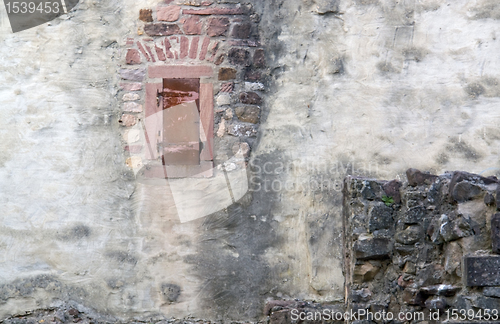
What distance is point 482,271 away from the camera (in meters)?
2.18

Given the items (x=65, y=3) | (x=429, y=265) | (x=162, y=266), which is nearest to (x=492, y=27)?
(x=429, y=265)

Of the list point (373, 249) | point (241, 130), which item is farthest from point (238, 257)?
point (373, 249)

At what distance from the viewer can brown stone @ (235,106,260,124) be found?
384 centimetres

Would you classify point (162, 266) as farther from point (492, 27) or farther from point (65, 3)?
point (492, 27)

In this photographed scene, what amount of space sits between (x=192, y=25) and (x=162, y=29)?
0.24 metres

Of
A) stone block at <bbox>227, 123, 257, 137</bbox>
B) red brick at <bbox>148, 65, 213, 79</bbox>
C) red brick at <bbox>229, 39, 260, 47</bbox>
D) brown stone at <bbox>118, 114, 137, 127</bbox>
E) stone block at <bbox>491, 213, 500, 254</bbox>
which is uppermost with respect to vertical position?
red brick at <bbox>229, 39, 260, 47</bbox>

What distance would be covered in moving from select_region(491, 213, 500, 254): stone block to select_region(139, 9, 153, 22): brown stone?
9.49ft

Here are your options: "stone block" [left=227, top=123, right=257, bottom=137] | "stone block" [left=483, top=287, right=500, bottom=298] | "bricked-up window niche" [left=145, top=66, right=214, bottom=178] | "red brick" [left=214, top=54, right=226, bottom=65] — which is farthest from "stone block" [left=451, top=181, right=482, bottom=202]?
"red brick" [left=214, top=54, right=226, bottom=65]

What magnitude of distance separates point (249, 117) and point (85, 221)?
1.48 metres

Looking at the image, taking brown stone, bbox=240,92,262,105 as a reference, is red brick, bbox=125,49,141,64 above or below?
above

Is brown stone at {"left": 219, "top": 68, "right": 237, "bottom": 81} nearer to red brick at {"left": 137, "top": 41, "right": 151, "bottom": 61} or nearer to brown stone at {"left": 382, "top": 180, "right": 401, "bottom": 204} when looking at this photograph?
red brick at {"left": 137, "top": 41, "right": 151, "bottom": 61}

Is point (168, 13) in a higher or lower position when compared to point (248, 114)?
higher

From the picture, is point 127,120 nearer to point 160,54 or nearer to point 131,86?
point 131,86

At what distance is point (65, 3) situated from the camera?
3959 millimetres
